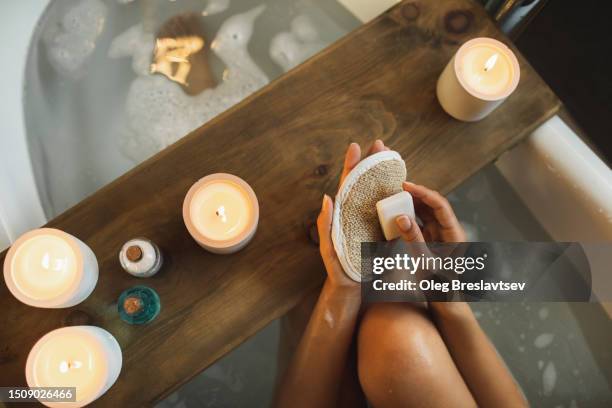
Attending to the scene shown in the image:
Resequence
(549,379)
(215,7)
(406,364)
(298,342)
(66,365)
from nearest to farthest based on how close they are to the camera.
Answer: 1. (66,365)
2. (406,364)
3. (298,342)
4. (549,379)
5. (215,7)

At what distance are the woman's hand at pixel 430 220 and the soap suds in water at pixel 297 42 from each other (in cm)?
66

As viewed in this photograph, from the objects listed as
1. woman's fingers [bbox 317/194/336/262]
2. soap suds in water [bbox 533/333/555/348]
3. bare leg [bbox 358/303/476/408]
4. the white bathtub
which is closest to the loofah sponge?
woman's fingers [bbox 317/194/336/262]

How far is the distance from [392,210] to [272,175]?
0.67 ft

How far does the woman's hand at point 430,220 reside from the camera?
655mm

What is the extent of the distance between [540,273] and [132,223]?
2.85 feet

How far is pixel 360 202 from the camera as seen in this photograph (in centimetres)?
66

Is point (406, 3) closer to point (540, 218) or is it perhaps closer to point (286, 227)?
point (286, 227)

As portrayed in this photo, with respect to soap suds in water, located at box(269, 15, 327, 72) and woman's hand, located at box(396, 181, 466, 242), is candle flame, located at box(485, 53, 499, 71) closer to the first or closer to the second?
woman's hand, located at box(396, 181, 466, 242)

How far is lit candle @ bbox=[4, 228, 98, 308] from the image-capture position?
0.60 metres

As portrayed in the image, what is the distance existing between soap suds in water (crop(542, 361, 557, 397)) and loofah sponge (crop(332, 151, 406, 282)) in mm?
730

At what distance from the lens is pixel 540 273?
100 centimetres

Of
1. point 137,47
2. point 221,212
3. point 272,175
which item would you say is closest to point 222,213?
point 221,212
